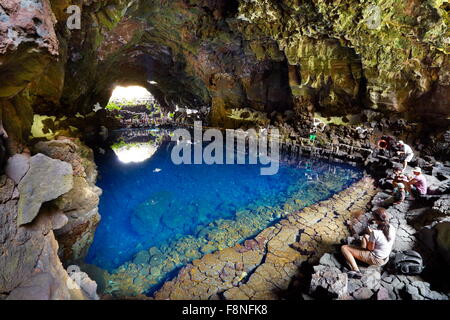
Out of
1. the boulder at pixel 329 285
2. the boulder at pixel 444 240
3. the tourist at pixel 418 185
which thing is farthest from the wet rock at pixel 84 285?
the tourist at pixel 418 185

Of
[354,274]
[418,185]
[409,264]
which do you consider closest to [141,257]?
[354,274]

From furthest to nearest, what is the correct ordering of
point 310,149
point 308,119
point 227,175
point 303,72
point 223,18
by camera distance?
point 308,119 → point 303,72 → point 310,149 → point 223,18 → point 227,175

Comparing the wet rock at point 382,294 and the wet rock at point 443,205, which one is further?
the wet rock at point 443,205

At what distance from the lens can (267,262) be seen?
490cm

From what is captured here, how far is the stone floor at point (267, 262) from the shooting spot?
13.7 ft

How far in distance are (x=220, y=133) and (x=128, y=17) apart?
11410mm

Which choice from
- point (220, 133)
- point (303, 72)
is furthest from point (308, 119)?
point (220, 133)

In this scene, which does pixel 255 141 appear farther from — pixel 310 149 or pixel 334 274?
pixel 334 274

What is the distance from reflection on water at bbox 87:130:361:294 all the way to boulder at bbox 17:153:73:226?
243cm

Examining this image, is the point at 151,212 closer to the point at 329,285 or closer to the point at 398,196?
the point at 329,285

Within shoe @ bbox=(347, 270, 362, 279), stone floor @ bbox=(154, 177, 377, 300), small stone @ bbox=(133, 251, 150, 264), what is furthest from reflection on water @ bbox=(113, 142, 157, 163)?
shoe @ bbox=(347, 270, 362, 279)

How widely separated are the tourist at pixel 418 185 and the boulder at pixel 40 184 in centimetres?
881

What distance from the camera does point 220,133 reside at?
21.2m

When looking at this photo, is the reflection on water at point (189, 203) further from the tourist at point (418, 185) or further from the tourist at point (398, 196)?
the tourist at point (418, 185)
